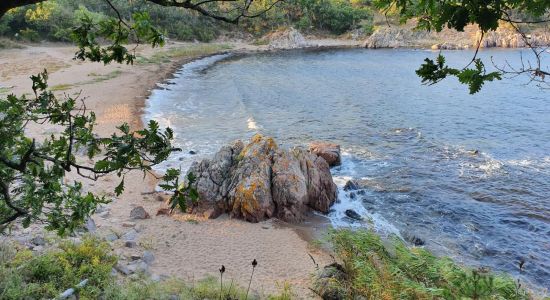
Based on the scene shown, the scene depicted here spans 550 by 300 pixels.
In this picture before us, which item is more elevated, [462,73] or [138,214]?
[462,73]

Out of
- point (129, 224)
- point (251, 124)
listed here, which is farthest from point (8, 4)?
point (251, 124)

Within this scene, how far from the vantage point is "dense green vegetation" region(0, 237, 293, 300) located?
7.91 metres

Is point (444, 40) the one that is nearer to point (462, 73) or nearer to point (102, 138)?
point (102, 138)

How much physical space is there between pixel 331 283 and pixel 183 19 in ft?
246

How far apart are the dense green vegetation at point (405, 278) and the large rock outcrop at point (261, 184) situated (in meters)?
3.95

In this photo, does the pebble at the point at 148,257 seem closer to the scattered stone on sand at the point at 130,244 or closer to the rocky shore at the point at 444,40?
the scattered stone on sand at the point at 130,244

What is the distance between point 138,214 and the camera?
14742mm

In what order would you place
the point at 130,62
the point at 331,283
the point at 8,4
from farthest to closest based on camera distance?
the point at 331,283 → the point at 130,62 → the point at 8,4

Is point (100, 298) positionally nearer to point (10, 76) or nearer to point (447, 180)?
point (447, 180)

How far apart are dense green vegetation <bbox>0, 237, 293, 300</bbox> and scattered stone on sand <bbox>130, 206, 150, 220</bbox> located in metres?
4.20

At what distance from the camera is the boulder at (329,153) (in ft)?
70.8

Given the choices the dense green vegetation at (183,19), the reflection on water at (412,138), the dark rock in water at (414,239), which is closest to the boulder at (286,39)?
the dense green vegetation at (183,19)

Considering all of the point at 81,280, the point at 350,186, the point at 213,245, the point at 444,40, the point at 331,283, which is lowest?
the point at 350,186

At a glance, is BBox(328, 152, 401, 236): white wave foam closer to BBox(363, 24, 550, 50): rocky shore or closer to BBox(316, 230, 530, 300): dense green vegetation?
BBox(316, 230, 530, 300): dense green vegetation
